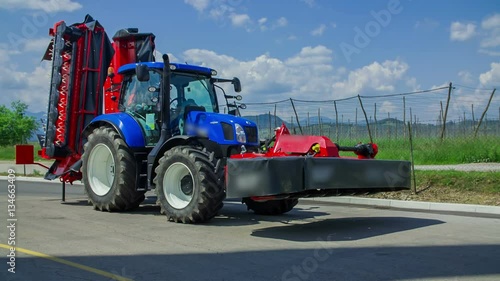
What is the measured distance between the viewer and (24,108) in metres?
65.5

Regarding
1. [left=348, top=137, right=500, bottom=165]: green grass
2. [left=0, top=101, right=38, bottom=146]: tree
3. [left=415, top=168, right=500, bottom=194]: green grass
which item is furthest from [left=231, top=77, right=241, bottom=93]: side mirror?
[left=0, top=101, right=38, bottom=146]: tree

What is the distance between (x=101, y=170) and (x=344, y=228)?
5.20 meters

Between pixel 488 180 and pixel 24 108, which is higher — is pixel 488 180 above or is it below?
below

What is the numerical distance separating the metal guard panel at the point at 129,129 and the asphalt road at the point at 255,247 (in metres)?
1.41

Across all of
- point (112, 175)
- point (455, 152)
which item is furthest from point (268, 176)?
point (455, 152)

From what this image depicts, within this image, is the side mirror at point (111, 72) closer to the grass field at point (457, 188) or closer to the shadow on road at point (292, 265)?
the shadow on road at point (292, 265)

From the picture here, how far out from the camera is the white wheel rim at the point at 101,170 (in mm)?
11148

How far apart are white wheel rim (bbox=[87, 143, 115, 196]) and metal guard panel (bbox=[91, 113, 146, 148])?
0.77 meters

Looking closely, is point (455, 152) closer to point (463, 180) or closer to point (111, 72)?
point (463, 180)

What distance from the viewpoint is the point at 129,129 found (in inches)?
410

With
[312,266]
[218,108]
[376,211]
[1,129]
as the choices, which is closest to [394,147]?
[376,211]

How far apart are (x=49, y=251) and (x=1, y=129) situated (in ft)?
183

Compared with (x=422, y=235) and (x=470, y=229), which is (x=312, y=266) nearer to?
(x=422, y=235)

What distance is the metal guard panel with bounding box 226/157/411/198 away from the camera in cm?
764
